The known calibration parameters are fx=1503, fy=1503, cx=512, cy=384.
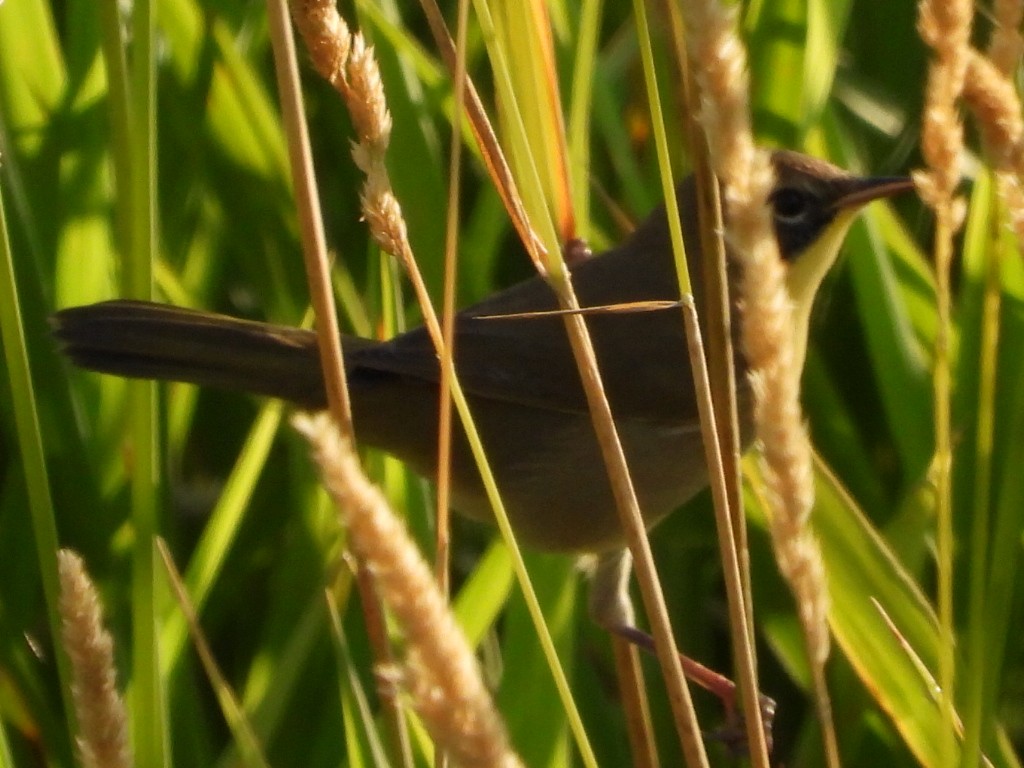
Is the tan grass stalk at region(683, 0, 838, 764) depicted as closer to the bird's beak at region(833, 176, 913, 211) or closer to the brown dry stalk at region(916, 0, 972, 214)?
the brown dry stalk at region(916, 0, 972, 214)

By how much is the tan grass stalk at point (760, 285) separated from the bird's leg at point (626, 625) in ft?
3.28

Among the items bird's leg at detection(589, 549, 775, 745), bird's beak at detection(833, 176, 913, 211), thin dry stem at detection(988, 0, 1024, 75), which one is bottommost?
bird's leg at detection(589, 549, 775, 745)

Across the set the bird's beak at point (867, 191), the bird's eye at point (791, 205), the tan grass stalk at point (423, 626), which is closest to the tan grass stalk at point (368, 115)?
the tan grass stalk at point (423, 626)

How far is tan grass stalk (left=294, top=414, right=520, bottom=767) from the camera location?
70 centimetres

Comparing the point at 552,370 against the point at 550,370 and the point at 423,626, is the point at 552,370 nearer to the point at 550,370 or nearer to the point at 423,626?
the point at 550,370

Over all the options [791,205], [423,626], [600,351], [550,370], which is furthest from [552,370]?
[423,626]

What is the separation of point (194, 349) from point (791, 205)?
97cm

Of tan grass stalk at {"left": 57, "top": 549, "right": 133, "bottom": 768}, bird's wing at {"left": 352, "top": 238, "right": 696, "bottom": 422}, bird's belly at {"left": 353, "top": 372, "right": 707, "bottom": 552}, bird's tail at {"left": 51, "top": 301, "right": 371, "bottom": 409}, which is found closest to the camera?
tan grass stalk at {"left": 57, "top": 549, "right": 133, "bottom": 768}

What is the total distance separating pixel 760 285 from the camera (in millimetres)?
947

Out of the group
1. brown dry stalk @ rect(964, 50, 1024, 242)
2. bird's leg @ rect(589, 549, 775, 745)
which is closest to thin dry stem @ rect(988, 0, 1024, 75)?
brown dry stalk @ rect(964, 50, 1024, 242)

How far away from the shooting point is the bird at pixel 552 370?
86.7 inches

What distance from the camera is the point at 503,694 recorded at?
1896mm

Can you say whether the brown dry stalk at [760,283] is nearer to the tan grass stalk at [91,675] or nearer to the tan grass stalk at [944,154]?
the tan grass stalk at [944,154]

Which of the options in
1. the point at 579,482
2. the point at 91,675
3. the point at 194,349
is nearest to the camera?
the point at 91,675
